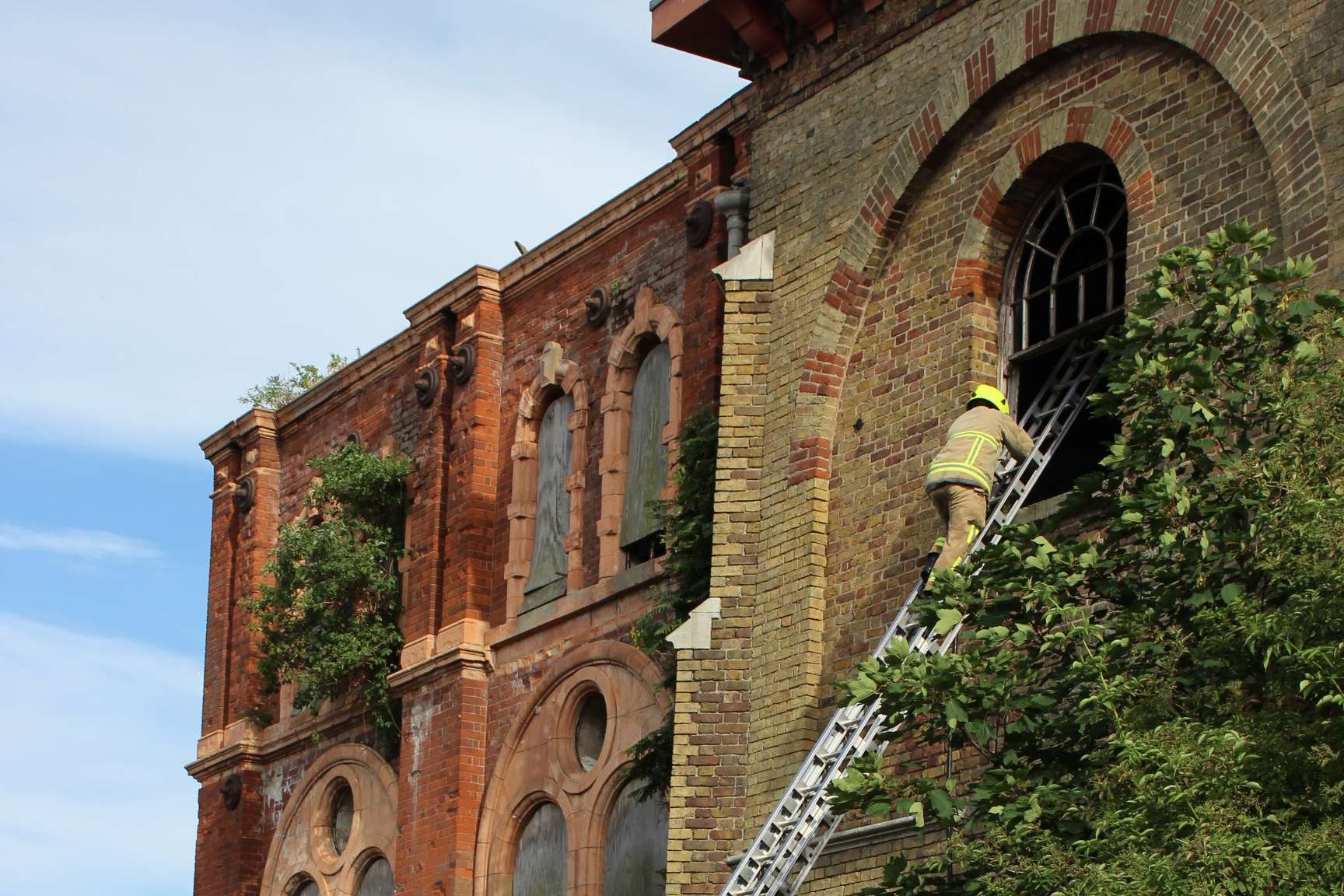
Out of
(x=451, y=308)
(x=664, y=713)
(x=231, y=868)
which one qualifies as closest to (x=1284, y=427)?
(x=664, y=713)

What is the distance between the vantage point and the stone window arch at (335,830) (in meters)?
24.4

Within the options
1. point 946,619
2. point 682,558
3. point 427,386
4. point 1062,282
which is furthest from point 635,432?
point 946,619

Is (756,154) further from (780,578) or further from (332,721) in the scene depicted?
(332,721)

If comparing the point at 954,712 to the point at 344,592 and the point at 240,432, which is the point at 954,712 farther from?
the point at 240,432

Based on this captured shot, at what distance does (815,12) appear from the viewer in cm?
1812

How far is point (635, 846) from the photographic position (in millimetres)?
20969

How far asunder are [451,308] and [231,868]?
6.95m

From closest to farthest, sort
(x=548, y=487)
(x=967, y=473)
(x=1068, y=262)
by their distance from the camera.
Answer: (x=967, y=473) → (x=1068, y=262) → (x=548, y=487)

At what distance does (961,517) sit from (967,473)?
283mm

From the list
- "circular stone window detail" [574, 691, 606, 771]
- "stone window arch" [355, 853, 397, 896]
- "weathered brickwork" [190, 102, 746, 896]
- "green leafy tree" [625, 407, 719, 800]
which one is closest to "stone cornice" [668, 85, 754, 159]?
"weathered brickwork" [190, 102, 746, 896]

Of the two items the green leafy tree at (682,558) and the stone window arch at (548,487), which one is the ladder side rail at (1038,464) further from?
the stone window arch at (548,487)

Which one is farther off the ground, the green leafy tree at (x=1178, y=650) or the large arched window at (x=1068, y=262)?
the large arched window at (x=1068, y=262)

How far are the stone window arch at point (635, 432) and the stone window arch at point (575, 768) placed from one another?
102cm

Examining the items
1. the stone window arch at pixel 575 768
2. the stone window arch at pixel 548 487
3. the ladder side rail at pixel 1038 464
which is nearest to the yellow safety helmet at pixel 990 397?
the ladder side rail at pixel 1038 464
